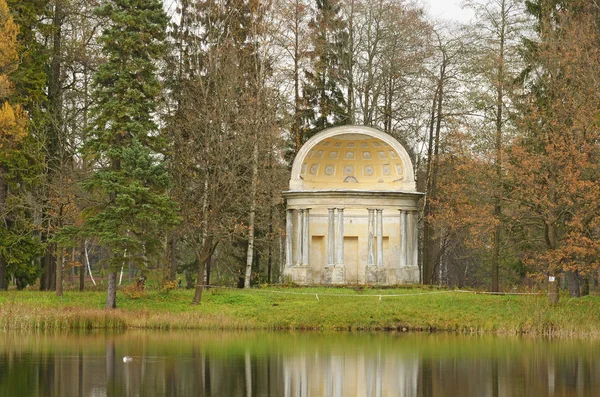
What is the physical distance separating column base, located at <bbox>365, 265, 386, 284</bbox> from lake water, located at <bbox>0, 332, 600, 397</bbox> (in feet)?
47.1

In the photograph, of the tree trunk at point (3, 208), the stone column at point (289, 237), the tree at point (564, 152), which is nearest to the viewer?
the tree at point (564, 152)

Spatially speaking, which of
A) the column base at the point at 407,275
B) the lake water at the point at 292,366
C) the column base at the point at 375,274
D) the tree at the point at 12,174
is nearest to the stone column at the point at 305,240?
the column base at the point at 375,274

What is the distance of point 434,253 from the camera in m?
70.2

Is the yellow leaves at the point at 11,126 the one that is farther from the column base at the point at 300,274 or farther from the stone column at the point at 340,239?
the stone column at the point at 340,239

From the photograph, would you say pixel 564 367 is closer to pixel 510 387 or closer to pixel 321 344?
pixel 510 387

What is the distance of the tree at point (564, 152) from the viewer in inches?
1505

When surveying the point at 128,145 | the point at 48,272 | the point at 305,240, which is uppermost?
the point at 128,145

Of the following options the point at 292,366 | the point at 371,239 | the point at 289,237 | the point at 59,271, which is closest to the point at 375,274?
the point at 371,239

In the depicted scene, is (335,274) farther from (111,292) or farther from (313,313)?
(111,292)

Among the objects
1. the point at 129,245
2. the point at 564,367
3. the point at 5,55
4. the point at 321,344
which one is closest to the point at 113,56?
the point at 5,55

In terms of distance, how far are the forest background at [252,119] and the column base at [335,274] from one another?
3.03 metres

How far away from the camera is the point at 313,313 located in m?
38.9

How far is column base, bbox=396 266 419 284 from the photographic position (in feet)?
164

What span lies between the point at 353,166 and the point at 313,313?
50.7 feet
